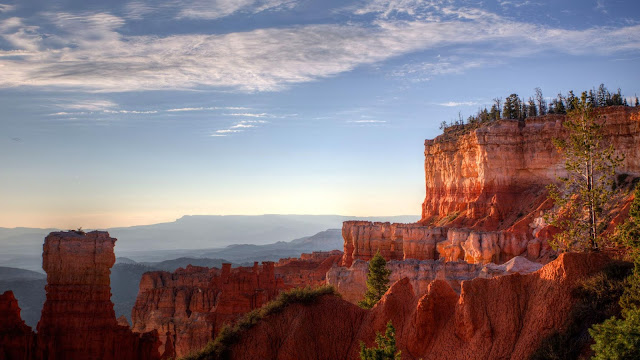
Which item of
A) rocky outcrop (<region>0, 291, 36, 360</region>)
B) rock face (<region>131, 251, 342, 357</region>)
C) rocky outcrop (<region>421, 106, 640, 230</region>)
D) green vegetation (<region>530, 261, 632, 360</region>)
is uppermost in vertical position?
rocky outcrop (<region>421, 106, 640, 230</region>)

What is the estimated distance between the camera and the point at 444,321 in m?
24.4

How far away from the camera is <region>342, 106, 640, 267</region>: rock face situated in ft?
214

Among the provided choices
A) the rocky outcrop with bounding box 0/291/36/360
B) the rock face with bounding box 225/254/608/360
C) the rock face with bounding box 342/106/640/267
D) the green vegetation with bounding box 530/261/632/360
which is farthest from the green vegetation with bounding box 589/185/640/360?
the rock face with bounding box 342/106/640/267

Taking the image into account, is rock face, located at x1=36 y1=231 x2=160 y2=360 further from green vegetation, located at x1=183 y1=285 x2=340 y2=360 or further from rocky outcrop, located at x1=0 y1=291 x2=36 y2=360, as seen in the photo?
green vegetation, located at x1=183 y1=285 x2=340 y2=360

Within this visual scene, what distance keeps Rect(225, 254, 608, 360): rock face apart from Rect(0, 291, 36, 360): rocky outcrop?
13.7 m

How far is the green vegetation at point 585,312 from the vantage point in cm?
2000

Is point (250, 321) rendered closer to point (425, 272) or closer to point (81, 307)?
point (81, 307)

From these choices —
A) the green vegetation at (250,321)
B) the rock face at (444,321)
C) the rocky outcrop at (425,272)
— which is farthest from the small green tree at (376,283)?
the rock face at (444,321)

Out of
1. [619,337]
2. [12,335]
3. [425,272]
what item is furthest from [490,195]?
[619,337]

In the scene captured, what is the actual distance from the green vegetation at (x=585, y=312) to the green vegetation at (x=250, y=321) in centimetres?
1153

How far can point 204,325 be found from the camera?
59.7 metres

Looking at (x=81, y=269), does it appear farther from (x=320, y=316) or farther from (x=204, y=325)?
(x=204, y=325)

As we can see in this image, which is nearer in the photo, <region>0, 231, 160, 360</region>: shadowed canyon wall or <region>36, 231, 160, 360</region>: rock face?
<region>0, 231, 160, 360</region>: shadowed canyon wall

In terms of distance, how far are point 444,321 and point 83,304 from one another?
22.6 m
